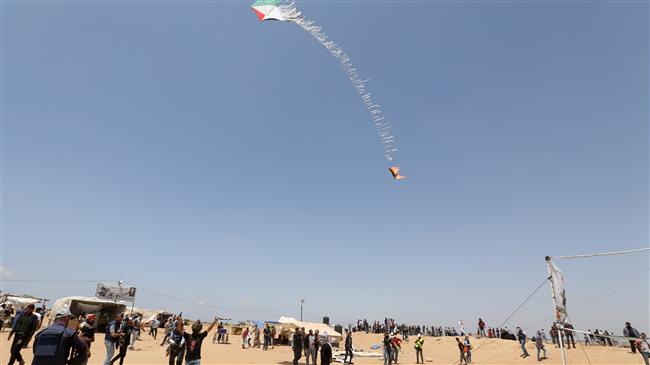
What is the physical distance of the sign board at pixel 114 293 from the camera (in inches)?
1338

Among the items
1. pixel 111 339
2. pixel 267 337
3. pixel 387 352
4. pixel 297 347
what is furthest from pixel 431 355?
pixel 111 339

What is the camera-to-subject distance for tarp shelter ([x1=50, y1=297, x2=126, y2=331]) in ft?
101

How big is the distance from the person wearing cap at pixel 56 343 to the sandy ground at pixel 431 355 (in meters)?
11.6

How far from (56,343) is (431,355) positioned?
30457 millimetres

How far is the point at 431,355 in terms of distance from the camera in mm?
30422

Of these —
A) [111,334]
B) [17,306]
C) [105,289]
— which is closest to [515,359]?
[111,334]

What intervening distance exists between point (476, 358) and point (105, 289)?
1282 inches

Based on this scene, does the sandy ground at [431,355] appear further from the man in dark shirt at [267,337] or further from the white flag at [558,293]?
the white flag at [558,293]

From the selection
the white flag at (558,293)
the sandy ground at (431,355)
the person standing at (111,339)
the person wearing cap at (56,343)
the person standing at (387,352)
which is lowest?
the sandy ground at (431,355)

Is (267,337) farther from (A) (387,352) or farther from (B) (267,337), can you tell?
(A) (387,352)

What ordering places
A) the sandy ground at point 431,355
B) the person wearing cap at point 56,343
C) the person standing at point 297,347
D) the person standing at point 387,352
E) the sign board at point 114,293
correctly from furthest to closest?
the sign board at point 114,293 < the person standing at point 387,352 < the sandy ground at point 431,355 < the person standing at point 297,347 < the person wearing cap at point 56,343

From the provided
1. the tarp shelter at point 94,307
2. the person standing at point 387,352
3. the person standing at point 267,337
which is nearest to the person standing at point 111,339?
the person standing at point 387,352

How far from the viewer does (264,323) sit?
34.1 meters

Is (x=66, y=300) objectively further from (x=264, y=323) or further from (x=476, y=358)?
(x=476, y=358)
